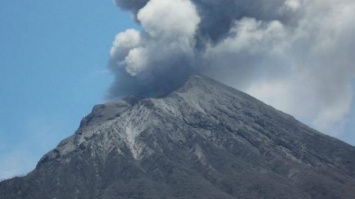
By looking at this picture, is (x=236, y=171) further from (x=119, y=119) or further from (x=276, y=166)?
(x=119, y=119)

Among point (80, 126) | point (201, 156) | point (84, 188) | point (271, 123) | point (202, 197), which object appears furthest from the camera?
point (80, 126)

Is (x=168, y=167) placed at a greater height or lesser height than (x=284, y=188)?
greater

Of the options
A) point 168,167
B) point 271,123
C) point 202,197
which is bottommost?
point 202,197

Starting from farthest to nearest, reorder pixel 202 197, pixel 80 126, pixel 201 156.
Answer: pixel 80 126 → pixel 201 156 → pixel 202 197

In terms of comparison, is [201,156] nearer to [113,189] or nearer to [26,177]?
[113,189]

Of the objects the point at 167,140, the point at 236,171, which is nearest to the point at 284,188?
the point at 236,171

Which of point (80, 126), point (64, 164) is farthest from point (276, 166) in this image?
point (80, 126)

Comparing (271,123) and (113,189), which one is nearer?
(113,189)
